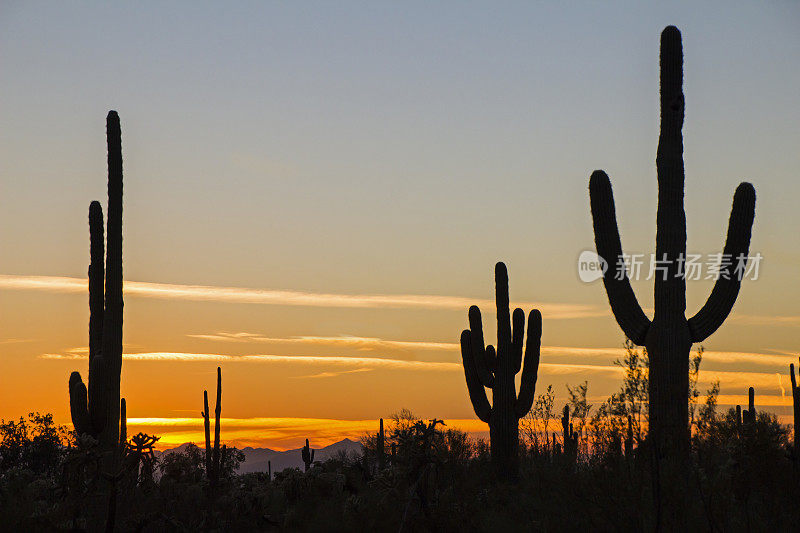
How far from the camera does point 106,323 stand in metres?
17.3

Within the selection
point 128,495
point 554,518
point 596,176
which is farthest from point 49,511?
point 596,176

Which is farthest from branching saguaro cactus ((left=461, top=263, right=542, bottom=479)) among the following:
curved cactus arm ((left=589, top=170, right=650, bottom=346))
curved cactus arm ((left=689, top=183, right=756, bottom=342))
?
curved cactus arm ((left=689, top=183, right=756, bottom=342))

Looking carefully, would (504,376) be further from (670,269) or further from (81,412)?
(81,412)

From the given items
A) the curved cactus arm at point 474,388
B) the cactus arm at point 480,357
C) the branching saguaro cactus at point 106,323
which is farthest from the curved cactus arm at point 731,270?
the branching saguaro cactus at point 106,323

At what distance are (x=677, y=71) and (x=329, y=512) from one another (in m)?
11.3

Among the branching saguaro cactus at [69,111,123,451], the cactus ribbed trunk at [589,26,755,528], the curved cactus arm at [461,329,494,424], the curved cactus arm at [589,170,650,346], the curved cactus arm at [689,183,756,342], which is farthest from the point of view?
the curved cactus arm at [461,329,494,424]

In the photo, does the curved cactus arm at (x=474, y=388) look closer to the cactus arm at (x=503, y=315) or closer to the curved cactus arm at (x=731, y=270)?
the cactus arm at (x=503, y=315)

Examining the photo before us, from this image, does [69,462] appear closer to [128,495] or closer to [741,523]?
[128,495]

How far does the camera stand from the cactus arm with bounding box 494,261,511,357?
25.7m

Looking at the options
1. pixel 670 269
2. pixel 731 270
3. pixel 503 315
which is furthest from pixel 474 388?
pixel 731 270

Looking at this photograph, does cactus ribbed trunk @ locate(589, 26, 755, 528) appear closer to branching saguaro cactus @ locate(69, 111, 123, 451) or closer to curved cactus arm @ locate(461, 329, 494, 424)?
curved cactus arm @ locate(461, 329, 494, 424)

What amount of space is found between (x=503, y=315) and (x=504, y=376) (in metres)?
1.66

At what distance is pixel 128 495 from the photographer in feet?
69.6

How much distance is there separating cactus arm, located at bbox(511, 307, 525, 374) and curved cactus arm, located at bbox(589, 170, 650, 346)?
7.66m
